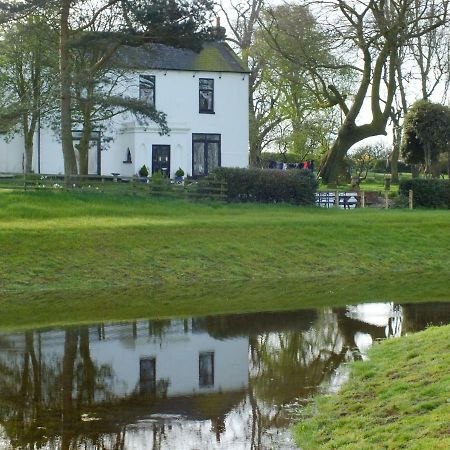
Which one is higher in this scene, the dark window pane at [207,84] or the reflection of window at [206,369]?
the dark window pane at [207,84]

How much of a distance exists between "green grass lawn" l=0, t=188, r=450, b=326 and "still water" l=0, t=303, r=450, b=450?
2.28m

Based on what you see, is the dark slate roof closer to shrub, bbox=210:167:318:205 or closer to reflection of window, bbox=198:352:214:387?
shrub, bbox=210:167:318:205

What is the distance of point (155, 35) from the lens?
37.3 m

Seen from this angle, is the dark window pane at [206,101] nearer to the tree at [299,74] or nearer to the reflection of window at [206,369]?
the tree at [299,74]

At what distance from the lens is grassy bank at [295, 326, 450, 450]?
32.8ft

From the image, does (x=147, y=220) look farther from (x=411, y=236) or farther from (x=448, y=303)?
(x=448, y=303)

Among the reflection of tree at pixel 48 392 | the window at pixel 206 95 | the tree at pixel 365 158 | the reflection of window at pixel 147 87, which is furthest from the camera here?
the tree at pixel 365 158

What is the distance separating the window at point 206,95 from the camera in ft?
171

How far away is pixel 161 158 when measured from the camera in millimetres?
50531

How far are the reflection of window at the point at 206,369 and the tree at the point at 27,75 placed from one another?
2195 centimetres

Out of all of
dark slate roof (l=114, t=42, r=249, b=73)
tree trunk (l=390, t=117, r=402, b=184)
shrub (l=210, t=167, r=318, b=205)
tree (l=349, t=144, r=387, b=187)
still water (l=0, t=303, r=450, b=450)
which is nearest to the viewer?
still water (l=0, t=303, r=450, b=450)

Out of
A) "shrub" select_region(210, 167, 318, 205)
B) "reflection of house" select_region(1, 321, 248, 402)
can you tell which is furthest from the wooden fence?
"reflection of house" select_region(1, 321, 248, 402)

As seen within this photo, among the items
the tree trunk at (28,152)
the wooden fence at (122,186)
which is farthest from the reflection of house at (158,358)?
the tree trunk at (28,152)

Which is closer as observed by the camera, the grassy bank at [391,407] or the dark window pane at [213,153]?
the grassy bank at [391,407]
